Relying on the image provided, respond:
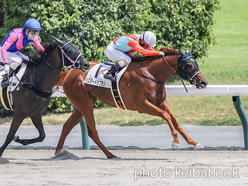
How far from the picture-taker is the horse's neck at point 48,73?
6500 mm

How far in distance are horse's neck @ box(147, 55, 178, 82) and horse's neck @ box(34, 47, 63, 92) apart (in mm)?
1389

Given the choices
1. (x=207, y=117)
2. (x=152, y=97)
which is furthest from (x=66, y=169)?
(x=207, y=117)

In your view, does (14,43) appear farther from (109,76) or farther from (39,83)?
(109,76)

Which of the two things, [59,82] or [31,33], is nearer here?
[31,33]

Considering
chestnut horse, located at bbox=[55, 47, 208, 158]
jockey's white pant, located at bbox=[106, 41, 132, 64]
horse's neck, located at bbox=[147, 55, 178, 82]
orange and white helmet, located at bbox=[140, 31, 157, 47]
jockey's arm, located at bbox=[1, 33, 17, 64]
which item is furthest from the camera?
jockey's white pant, located at bbox=[106, 41, 132, 64]

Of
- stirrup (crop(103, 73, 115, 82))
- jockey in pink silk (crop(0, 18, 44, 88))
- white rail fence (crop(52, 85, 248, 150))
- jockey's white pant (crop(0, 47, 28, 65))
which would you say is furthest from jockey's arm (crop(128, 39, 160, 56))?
jockey's white pant (crop(0, 47, 28, 65))

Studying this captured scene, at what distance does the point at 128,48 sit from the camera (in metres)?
7.06

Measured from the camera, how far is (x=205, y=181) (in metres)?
5.09

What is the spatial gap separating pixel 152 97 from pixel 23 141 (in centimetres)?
209

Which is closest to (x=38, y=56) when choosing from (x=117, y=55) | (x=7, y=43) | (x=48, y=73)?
(x=48, y=73)

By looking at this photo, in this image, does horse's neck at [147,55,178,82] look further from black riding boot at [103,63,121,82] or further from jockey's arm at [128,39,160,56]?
black riding boot at [103,63,121,82]

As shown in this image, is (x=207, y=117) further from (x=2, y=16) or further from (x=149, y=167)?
(x=2, y=16)

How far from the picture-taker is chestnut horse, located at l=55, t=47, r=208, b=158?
6.53 meters

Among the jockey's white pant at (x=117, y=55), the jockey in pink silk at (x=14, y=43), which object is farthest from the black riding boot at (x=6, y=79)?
the jockey's white pant at (x=117, y=55)
